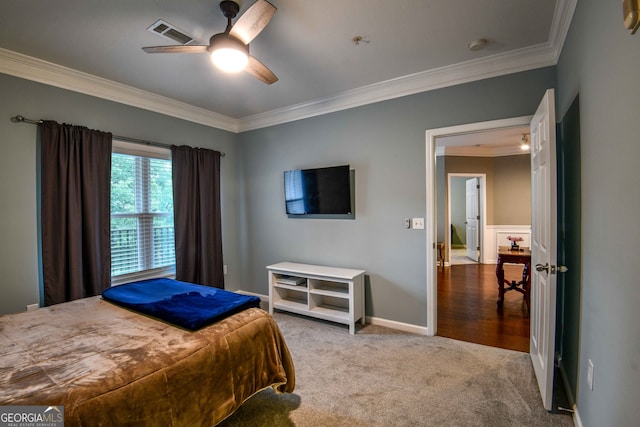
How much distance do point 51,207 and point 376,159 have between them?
10.4ft

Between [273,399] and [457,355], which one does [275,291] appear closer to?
[273,399]

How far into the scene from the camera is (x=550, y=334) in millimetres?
1847

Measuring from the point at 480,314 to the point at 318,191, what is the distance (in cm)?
250

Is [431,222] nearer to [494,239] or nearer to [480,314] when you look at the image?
[480,314]

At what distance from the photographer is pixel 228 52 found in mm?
1878

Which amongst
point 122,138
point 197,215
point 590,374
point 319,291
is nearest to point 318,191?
point 319,291

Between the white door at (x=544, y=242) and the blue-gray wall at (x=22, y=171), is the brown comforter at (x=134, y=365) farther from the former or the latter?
the white door at (x=544, y=242)

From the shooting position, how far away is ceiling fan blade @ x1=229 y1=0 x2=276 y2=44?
1.63 metres

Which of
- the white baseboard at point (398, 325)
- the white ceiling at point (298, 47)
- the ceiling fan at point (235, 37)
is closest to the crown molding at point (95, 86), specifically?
the white ceiling at point (298, 47)

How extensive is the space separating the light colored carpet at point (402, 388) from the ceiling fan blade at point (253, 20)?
2420mm

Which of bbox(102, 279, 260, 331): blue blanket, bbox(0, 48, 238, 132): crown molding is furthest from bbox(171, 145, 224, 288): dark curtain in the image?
bbox(102, 279, 260, 331): blue blanket

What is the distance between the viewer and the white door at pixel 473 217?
7.20m

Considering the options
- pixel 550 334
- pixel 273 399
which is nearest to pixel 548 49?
pixel 550 334

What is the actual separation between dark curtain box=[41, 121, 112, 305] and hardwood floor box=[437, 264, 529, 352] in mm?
3566
